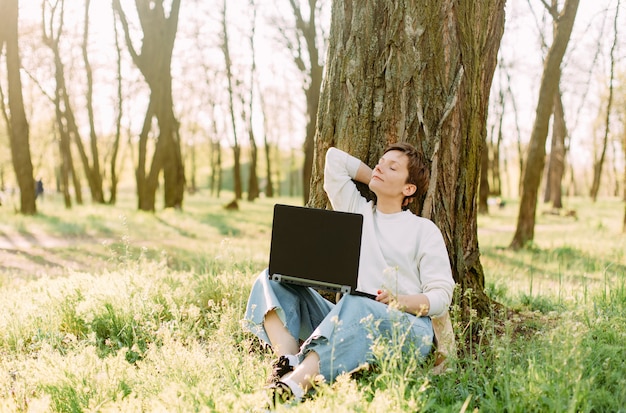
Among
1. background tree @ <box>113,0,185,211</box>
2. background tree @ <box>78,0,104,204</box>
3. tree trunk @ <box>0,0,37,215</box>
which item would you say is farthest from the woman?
background tree @ <box>78,0,104,204</box>

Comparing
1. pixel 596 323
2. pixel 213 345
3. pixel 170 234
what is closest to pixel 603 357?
pixel 596 323

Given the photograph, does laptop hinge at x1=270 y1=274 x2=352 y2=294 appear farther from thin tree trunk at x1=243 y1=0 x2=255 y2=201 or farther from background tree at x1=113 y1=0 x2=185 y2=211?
thin tree trunk at x1=243 y1=0 x2=255 y2=201

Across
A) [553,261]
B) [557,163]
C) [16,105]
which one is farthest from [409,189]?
[557,163]

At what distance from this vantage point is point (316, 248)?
3.55 metres

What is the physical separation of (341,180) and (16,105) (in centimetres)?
1212

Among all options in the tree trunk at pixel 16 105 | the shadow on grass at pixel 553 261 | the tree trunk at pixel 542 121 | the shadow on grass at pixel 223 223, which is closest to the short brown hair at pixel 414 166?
the shadow on grass at pixel 553 261

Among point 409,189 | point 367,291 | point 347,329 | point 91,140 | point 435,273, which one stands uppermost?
point 91,140

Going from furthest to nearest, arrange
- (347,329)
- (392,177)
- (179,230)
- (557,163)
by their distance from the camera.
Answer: (557,163), (179,230), (392,177), (347,329)

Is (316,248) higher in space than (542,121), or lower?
lower

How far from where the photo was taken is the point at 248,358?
11.4 feet

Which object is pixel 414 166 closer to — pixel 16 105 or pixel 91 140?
pixel 16 105

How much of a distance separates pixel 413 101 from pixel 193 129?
123ft

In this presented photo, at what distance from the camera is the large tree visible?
13.8ft

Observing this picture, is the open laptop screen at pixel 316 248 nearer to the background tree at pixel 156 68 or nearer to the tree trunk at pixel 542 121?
the tree trunk at pixel 542 121
